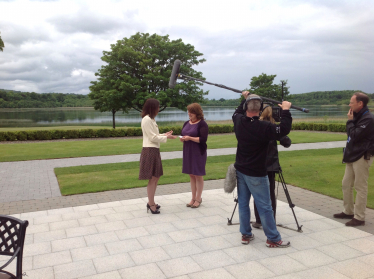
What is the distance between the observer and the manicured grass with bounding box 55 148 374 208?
748 cm

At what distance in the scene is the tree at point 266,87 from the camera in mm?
40094

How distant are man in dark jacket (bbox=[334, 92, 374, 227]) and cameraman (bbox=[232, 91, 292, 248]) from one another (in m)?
1.59

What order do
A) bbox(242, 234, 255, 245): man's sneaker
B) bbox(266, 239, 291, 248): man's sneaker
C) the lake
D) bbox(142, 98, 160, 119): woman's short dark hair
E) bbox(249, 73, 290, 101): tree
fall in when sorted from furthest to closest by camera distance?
the lake < bbox(249, 73, 290, 101): tree < bbox(142, 98, 160, 119): woman's short dark hair < bbox(242, 234, 255, 245): man's sneaker < bbox(266, 239, 291, 248): man's sneaker

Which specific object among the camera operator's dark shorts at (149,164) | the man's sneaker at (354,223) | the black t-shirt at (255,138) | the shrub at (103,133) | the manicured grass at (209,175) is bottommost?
the manicured grass at (209,175)

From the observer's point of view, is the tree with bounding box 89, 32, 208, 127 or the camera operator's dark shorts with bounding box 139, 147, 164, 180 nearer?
the camera operator's dark shorts with bounding box 139, 147, 164, 180

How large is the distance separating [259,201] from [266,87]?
39070 mm

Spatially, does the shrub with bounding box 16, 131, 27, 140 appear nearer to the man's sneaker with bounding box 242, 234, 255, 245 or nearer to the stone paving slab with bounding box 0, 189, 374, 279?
the stone paving slab with bounding box 0, 189, 374, 279

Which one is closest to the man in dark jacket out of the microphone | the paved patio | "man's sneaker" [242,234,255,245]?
the paved patio

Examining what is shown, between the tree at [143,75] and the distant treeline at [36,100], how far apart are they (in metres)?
60.3

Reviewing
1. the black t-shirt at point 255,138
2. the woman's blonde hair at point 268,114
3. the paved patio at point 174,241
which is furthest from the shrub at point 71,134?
the black t-shirt at point 255,138

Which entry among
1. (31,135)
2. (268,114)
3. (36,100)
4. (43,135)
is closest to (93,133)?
(43,135)

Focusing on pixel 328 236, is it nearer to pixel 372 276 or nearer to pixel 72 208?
pixel 372 276

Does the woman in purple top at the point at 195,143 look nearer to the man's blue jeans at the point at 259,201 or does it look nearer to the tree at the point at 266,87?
the man's blue jeans at the point at 259,201

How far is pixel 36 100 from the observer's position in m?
90.6
